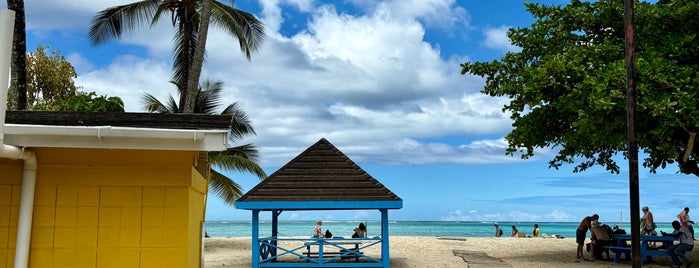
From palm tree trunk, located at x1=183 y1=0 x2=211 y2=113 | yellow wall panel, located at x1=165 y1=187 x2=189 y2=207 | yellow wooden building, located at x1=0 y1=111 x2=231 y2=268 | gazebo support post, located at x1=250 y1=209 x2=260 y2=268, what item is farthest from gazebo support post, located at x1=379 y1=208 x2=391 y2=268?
yellow wall panel, located at x1=165 y1=187 x2=189 y2=207

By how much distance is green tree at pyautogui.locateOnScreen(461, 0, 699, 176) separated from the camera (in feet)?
48.2

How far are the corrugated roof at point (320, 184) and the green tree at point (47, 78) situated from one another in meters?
17.1

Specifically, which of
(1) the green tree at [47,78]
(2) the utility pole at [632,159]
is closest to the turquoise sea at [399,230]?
(1) the green tree at [47,78]

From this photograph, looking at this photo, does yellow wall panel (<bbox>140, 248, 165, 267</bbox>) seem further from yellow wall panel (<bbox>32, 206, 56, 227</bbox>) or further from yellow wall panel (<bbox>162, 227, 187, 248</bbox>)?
yellow wall panel (<bbox>32, 206, 56, 227</bbox>)

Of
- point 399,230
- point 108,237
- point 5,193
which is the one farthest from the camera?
point 399,230

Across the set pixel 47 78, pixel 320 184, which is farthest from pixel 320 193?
pixel 47 78

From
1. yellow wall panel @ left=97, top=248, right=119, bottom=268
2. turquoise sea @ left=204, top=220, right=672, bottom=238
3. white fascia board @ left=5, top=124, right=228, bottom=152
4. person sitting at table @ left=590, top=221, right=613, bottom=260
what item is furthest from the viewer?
turquoise sea @ left=204, top=220, right=672, bottom=238

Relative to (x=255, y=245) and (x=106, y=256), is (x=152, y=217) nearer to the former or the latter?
(x=106, y=256)

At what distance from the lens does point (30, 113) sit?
697 cm

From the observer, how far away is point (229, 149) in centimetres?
2498

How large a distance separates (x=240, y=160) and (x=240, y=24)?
5217 millimetres

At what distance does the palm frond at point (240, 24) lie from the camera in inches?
880

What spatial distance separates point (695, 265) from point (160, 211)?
15.7 m

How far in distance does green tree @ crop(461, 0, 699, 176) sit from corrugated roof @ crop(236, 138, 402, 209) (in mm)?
4800
